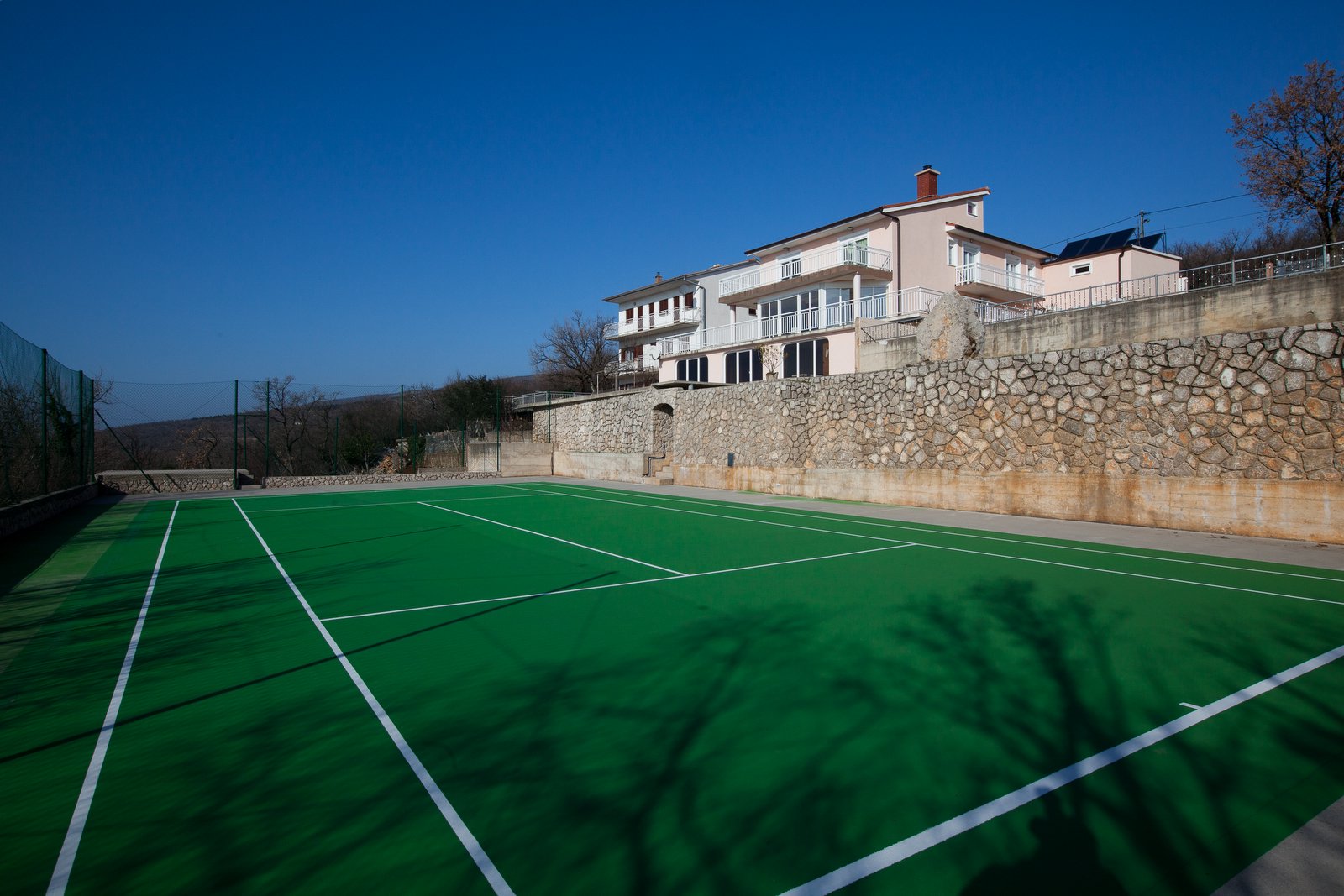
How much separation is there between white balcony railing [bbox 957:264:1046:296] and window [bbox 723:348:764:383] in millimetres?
10594

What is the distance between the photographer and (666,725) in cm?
468

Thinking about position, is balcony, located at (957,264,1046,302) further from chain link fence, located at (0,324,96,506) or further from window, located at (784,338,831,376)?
chain link fence, located at (0,324,96,506)

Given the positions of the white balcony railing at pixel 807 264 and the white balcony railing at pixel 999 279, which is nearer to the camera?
the white balcony railing at pixel 807 264

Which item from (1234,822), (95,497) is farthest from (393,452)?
(1234,822)

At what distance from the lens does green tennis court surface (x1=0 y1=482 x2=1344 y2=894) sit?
10.6 ft

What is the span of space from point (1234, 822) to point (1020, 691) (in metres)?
1.75

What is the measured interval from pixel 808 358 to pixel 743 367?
457 cm

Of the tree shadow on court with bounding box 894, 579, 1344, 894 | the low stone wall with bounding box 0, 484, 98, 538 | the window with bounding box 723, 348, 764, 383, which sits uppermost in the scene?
the window with bounding box 723, 348, 764, 383

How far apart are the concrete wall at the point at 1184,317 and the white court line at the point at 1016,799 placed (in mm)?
11229

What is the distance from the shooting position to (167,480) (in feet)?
85.5

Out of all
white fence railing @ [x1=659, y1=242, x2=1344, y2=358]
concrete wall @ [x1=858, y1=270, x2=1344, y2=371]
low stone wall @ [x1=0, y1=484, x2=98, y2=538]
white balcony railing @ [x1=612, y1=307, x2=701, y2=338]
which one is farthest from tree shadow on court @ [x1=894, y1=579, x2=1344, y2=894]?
white balcony railing @ [x1=612, y1=307, x2=701, y2=338]

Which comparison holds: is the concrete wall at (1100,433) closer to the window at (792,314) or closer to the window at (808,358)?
the window at (808,358)

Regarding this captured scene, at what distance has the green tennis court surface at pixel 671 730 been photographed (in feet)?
10.6

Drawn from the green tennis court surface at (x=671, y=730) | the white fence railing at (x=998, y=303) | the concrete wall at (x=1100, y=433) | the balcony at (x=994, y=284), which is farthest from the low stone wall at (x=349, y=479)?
the balcony at (x=994, y=284)
